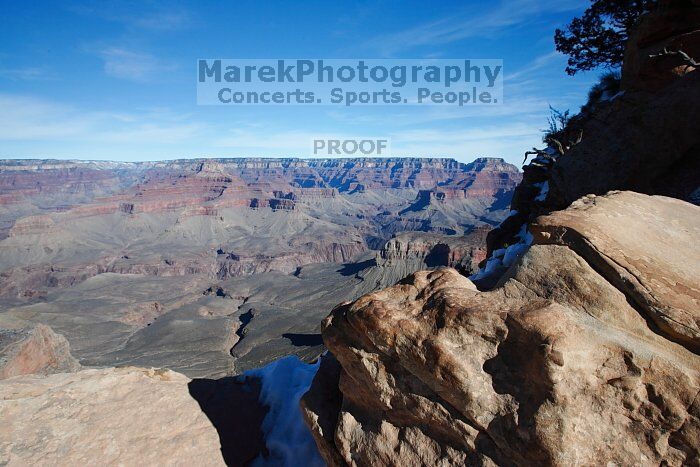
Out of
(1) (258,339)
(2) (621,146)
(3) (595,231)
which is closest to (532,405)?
(3) (595,231)

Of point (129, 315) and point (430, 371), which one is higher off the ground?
point (430, 371)

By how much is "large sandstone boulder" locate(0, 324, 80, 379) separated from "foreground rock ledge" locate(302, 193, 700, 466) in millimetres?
15316

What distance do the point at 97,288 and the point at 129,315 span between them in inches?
886

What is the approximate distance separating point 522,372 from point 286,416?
5075 mm

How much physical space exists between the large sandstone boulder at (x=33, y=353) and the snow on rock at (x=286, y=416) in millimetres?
11639

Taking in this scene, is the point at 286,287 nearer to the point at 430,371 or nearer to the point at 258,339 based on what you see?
the point at 258,339

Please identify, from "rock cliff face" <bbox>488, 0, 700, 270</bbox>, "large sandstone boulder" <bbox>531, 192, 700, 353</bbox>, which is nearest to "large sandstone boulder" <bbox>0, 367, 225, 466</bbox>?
"large sandstone boulder" <bbox>531, 192, 700, 353</bbox>

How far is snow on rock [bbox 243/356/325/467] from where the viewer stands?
639 cm

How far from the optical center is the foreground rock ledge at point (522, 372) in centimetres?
349

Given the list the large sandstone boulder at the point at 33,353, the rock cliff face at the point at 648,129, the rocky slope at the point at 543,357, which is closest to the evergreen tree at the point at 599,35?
the rock cliff face at the point at 648,129

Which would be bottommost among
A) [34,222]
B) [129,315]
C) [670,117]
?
[129,315]

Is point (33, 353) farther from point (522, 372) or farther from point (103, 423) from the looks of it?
point (522, 372)

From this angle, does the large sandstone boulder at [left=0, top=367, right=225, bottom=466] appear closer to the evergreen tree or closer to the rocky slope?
the rocky slope

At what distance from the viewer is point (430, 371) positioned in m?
4.19
